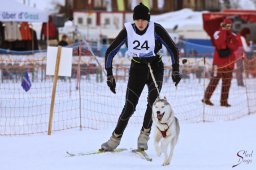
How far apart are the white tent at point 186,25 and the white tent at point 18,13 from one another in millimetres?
10920

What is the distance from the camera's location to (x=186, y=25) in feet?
85.3

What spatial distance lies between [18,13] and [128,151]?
8.86 m

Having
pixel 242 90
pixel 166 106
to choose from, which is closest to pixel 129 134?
pixel 166 106

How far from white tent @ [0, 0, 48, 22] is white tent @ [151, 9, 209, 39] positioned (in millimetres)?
10920

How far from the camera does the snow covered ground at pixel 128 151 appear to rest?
553 cm

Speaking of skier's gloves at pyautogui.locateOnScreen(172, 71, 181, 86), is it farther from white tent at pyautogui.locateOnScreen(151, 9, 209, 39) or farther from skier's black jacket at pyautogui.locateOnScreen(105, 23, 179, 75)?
A: white tent at pyautogui.locateOnScreen(151, 9, 209, 39)

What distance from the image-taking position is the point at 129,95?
6172 mm

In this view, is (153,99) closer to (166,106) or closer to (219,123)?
(166,106)

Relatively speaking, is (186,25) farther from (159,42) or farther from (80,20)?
(159,42)

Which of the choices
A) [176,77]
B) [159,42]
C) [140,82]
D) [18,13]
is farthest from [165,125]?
[18,13]

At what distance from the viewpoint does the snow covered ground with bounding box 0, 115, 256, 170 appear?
5527 mm

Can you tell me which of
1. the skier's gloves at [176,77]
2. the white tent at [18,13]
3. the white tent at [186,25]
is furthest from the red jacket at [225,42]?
the white tent at [186,25]

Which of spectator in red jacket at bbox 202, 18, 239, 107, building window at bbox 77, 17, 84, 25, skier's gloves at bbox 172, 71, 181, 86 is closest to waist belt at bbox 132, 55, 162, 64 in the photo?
skier's gloves at bbox 172, 71, 181, 86

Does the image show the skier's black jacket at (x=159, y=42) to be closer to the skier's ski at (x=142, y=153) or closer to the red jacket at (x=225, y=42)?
the skier's ski at (x=142, y=153)
